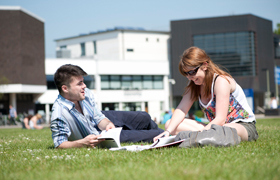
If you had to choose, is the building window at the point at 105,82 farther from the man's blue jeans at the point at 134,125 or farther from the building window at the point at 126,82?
the man's blue jeans at the point at 134,125

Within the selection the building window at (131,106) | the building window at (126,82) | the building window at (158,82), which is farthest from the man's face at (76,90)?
the building window at (158,82)

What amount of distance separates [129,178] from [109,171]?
1.23 feet

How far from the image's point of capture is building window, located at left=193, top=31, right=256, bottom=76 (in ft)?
182

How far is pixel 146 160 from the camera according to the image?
11.9 feet

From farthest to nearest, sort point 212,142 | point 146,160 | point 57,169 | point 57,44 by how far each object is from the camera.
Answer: point 57,44 → point 212,142 → point 146,160 → point 57,169

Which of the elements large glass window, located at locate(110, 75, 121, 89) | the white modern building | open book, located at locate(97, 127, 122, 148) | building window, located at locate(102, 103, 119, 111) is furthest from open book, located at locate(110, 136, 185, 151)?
large glass window, located at locate(110, 75, 121, 89)

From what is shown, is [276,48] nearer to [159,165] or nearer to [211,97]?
[211,97]

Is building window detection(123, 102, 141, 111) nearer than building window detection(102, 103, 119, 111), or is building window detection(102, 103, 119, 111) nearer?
building window detection(102, 103, 119, 111)

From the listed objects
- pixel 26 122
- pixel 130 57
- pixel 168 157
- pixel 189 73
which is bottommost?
pixel 26 122

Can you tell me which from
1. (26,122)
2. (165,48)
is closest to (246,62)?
(165,48)

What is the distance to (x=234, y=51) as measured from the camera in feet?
180

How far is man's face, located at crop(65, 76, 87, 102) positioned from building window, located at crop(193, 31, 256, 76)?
170 ft

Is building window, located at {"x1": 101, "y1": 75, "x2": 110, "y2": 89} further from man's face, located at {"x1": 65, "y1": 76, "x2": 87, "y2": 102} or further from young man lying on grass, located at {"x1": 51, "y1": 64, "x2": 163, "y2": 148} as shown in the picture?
man's face, located at {"x1": 65, "y1": 76, "x2": 87, "y2": 102}

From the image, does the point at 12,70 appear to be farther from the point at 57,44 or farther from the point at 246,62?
the point at 246,62
